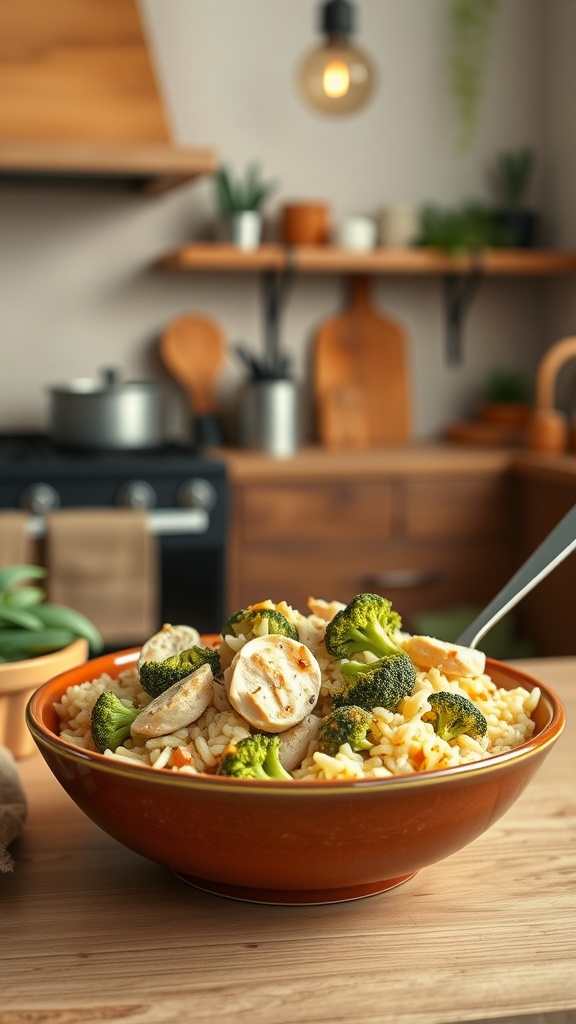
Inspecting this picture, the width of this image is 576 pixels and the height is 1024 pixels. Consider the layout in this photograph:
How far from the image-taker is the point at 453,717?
770mm

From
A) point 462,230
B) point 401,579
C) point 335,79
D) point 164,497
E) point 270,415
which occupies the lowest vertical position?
point 401,579

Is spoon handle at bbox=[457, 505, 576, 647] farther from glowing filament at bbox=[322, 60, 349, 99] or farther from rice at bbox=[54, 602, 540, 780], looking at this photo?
glowing filament at bbox=[322, 60, 349, 99]

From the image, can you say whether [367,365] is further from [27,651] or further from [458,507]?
[27,651]

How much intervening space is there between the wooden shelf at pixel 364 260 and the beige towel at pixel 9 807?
102 inches

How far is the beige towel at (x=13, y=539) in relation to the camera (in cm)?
269

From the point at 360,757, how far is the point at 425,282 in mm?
3276

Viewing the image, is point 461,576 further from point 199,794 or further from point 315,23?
point 199,794

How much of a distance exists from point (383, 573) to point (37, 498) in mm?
1035

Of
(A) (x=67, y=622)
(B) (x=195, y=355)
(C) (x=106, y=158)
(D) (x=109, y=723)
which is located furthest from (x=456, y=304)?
(D) (x=109, y=723)

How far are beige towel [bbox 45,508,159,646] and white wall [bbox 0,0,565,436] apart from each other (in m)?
0.94

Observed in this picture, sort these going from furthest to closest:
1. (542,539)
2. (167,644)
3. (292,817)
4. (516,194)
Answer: (516,194), (542,539), (167,644), (292,817)

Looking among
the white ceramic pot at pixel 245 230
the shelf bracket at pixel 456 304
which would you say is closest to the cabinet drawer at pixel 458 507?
the shelf bracket at pixel 456 304

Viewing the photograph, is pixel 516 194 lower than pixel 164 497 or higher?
higher

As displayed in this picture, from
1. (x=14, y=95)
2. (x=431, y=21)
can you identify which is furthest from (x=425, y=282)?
(x=14, y=95)
